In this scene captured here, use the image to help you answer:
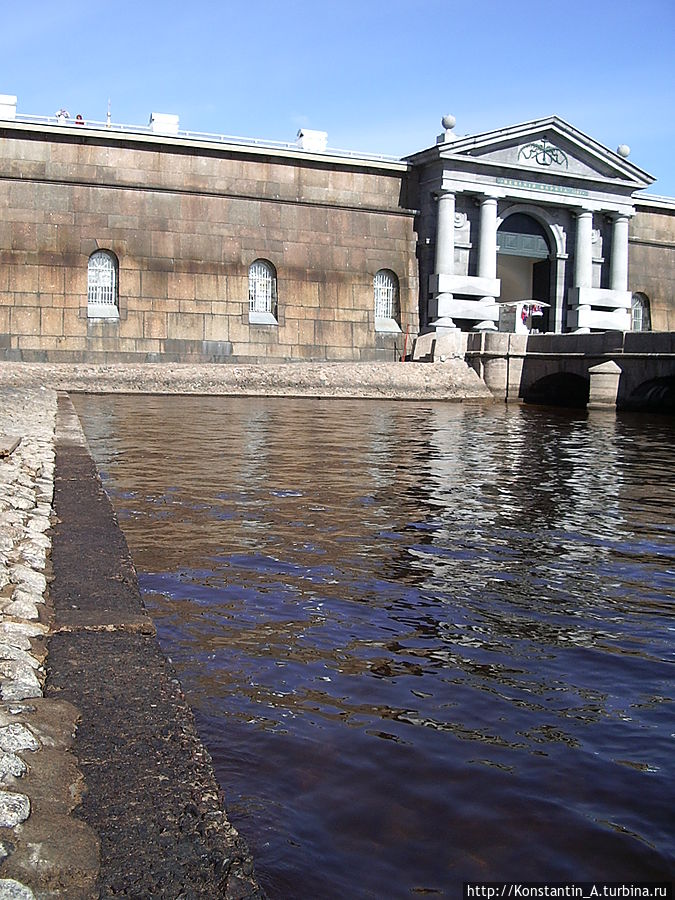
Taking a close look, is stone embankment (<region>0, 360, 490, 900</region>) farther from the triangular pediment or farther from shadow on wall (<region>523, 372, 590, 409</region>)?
the triangular pediment

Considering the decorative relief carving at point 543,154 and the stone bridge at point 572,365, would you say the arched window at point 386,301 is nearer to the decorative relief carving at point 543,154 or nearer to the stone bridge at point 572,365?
the stone bridge at point 572,365

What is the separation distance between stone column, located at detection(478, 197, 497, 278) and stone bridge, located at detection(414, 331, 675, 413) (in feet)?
12.6

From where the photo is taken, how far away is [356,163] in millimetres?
35031

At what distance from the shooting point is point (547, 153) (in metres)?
37.3

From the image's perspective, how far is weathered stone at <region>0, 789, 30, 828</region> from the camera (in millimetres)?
2533

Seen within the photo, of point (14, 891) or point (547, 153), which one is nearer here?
point (14, 891)

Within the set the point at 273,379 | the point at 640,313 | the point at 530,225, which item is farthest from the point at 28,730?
the point at 640,313

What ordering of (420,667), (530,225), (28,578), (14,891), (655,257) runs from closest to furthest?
(14,891) → (420,667) → (28,578) → (530,225) → (655,257)

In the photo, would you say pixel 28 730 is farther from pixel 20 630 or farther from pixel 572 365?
pixel 572 365

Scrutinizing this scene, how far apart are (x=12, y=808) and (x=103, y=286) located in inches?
1210

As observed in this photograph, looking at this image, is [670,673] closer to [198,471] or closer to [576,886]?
[576,886]

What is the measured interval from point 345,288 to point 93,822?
3343 centimetres

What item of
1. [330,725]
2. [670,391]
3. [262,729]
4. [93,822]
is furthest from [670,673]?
[670,391]

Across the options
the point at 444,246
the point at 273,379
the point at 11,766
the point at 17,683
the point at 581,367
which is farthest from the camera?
the point at 444,246
